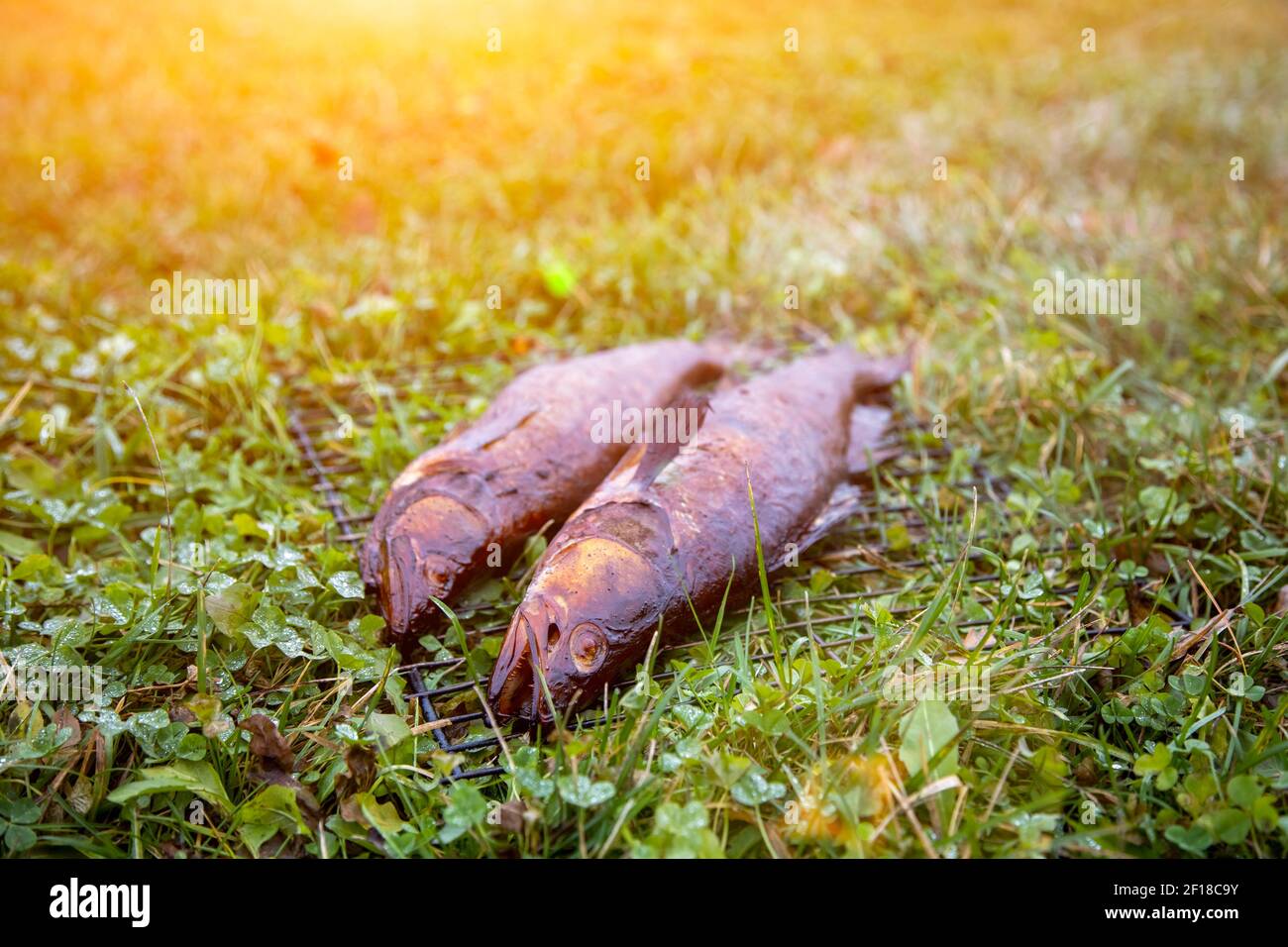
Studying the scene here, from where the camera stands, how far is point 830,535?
3.16m

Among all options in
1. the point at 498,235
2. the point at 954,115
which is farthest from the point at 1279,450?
the point at 954,115

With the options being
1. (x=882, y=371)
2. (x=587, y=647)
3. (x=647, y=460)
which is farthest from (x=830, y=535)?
(x=587, y=647)

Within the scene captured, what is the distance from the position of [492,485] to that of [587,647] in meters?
0.71

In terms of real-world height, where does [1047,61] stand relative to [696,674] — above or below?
above

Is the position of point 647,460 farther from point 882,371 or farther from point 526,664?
point 882,371

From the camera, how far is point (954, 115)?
7.14m

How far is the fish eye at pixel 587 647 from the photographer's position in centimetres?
225

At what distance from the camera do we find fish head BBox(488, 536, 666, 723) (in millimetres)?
2234

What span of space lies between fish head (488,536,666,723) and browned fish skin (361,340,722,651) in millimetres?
359

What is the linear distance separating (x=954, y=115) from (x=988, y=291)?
2950mm

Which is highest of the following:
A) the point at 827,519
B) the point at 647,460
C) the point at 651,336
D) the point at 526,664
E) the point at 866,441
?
the point at 651,336
